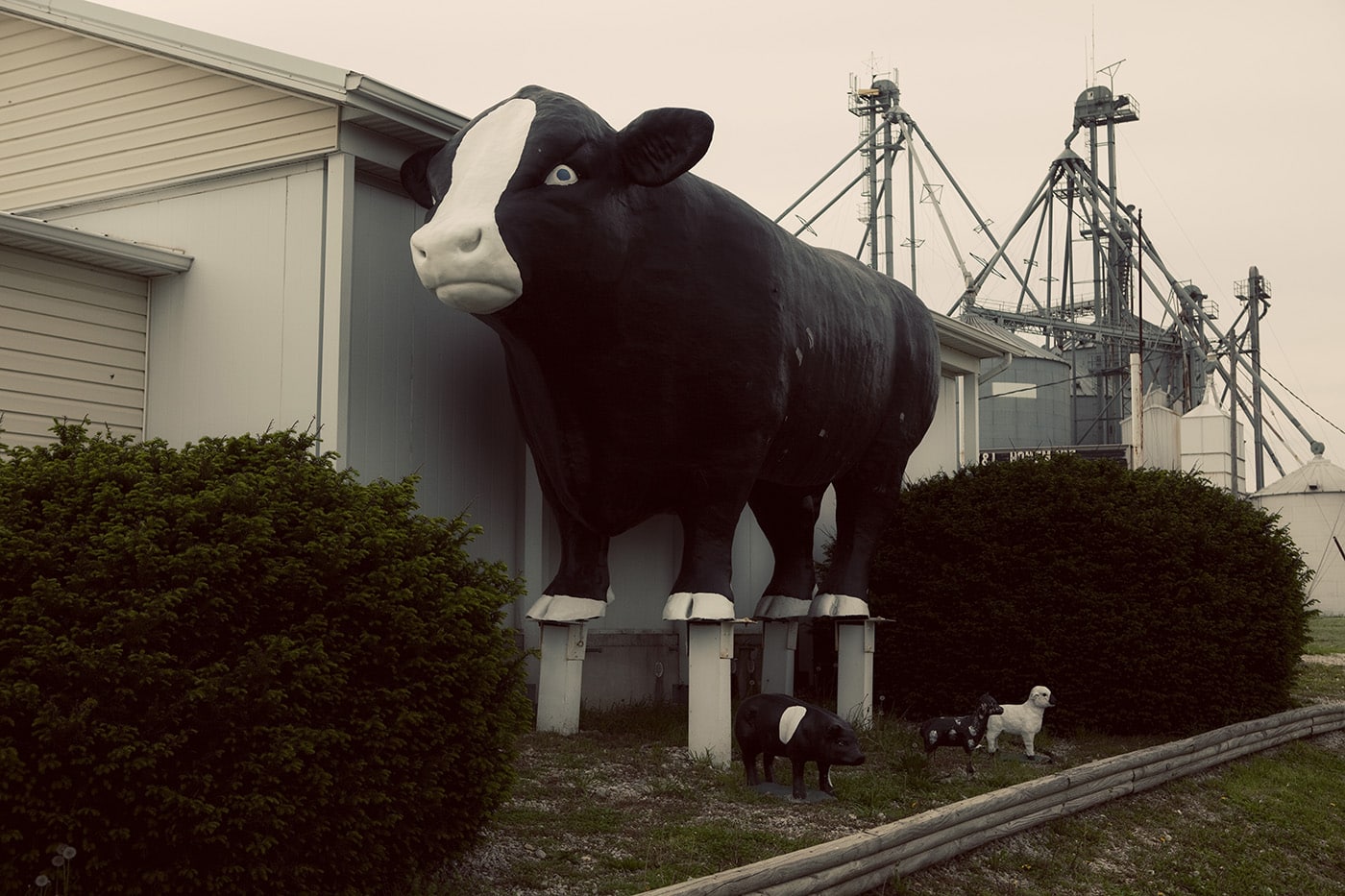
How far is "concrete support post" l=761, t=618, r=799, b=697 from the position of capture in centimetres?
948

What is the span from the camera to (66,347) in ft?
23.7

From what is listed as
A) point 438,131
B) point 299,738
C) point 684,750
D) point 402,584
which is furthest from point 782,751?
point 438,131

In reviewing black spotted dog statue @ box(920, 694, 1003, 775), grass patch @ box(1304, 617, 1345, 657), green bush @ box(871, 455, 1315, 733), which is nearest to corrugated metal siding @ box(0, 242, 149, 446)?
black spotted dog statue @ box(920, 694, 1003, 775)

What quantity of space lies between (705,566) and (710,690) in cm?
68

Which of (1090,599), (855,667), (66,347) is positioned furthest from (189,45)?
(1090,599)

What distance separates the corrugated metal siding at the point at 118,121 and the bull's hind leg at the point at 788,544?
404cm

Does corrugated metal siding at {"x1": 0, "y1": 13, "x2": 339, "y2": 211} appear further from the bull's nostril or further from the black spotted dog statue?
the black spotted dog statue

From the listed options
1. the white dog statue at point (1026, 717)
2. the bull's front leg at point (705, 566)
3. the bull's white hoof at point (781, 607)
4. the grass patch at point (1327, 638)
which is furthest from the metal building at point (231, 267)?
the grass patch at point (1327, 638)

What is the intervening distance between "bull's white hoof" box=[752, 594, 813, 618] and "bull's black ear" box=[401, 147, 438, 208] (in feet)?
12.8

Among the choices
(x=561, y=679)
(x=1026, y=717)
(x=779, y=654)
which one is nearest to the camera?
(x=561, y=679)

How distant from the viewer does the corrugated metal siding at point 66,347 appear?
700 cm

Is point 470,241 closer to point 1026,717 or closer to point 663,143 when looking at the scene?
point 663,143

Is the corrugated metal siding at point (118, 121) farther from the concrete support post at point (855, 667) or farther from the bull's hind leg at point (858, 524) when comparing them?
the concrete support post at point (855, 667)

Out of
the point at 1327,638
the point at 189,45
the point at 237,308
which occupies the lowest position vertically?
the point at 1327,638
